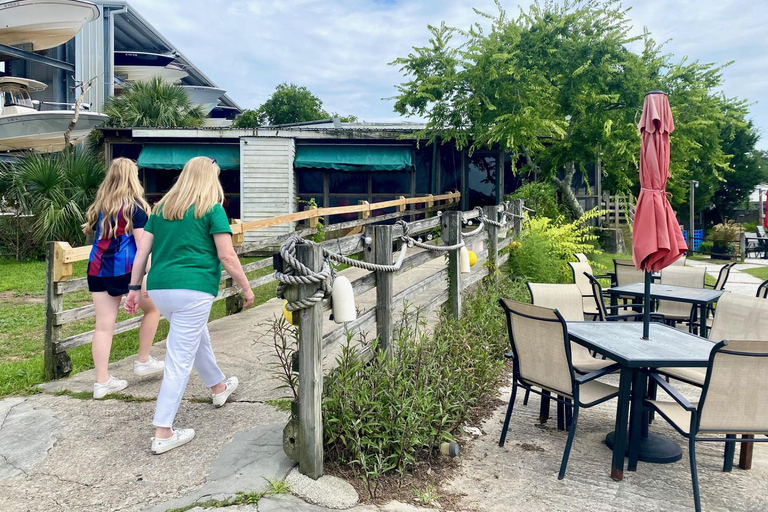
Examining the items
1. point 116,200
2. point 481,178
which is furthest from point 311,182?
point 116,200

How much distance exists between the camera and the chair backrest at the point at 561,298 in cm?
487

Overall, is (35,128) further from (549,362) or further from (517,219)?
(549,362)

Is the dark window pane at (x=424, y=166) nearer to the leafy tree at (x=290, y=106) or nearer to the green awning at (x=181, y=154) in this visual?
the green awning at (x=181, y=154)

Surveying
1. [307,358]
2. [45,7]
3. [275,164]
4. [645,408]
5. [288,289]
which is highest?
[45,7]

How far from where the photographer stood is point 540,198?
516 inches

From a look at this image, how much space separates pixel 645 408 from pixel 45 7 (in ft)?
78.4

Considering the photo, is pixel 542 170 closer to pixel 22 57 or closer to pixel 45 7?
pixel 45 7

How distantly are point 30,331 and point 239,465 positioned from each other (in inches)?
192

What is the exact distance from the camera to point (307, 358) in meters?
2.98

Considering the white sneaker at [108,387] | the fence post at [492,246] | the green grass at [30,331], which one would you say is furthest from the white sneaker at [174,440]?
the fence post at [492,246]

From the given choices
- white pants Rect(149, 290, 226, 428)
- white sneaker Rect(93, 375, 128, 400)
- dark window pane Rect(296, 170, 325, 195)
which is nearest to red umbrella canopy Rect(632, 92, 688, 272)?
white pants Rect(149, 290, 226, 428)

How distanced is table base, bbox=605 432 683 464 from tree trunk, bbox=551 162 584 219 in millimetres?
11622

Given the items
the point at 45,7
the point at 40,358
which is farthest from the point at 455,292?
the point at 45,7

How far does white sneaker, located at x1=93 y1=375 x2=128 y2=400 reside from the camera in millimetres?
4070
